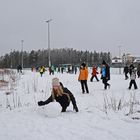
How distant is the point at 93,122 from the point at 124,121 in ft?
2.53

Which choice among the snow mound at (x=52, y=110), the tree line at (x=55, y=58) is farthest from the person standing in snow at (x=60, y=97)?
the tree line at (x=55, y=58)

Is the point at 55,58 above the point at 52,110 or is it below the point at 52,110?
above

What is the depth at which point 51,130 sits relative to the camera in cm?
677

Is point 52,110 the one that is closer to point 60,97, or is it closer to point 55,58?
point 60,97

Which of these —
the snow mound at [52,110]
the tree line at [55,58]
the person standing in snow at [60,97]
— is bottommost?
the snow mound at [52,110]

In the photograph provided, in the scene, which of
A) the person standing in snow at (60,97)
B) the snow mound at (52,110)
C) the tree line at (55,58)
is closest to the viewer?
the snow mound at (52,110)

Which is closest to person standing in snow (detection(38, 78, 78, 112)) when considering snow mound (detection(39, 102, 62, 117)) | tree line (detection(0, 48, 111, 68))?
snow mound (detection(39, 102, 62, 117))

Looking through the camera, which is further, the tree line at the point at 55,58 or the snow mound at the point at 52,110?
the tree line at the point at 55,58

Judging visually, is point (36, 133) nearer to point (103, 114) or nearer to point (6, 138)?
point (6, 138)

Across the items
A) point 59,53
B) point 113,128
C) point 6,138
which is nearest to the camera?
point 6,138

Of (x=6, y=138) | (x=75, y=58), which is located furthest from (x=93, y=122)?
(x=75, y=58)

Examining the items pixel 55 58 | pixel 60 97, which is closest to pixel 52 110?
pixel 60 97

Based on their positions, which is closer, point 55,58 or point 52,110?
point 52,110

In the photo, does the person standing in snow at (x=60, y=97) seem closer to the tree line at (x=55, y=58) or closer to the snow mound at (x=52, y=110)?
the snow mound at (x=52, y=110)
